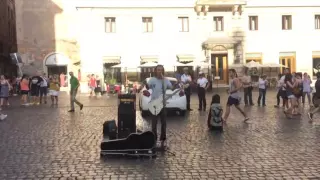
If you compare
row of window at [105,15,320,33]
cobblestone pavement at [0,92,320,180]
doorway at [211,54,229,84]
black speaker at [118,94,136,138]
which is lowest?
cobblestone pavement at [0,92,320,180]

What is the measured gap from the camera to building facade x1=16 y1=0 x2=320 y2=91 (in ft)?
130

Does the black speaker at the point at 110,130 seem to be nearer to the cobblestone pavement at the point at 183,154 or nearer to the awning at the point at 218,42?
the cobblestone pavement at the point at 183,154

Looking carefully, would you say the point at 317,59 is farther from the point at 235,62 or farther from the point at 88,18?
the point at 88,18

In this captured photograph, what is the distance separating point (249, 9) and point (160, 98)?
32614 mm

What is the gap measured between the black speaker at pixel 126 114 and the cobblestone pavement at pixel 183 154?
73 cm

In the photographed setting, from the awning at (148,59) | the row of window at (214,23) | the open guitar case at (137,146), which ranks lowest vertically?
the open guitar case at (137,146)

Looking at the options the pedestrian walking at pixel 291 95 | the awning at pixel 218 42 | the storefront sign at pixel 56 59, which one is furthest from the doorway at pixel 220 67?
the pedestrian walking at pixel 291 95

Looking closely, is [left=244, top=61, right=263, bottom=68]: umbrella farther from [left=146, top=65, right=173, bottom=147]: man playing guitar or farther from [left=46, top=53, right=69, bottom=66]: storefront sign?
[left=146, top=65, right=173, bottom=147]: man playing guitar

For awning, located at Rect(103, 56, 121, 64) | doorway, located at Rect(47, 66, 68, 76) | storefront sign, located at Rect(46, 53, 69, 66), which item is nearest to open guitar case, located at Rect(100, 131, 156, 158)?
awning, located at Rect(103, 56, 121, 64)

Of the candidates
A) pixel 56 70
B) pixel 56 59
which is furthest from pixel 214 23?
pixel 56 70

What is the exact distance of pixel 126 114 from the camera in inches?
402

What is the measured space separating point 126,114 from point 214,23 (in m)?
31.5

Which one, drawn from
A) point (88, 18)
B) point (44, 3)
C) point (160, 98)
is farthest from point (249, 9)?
point (160, 98)

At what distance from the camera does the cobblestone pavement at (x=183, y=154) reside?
7.49m
